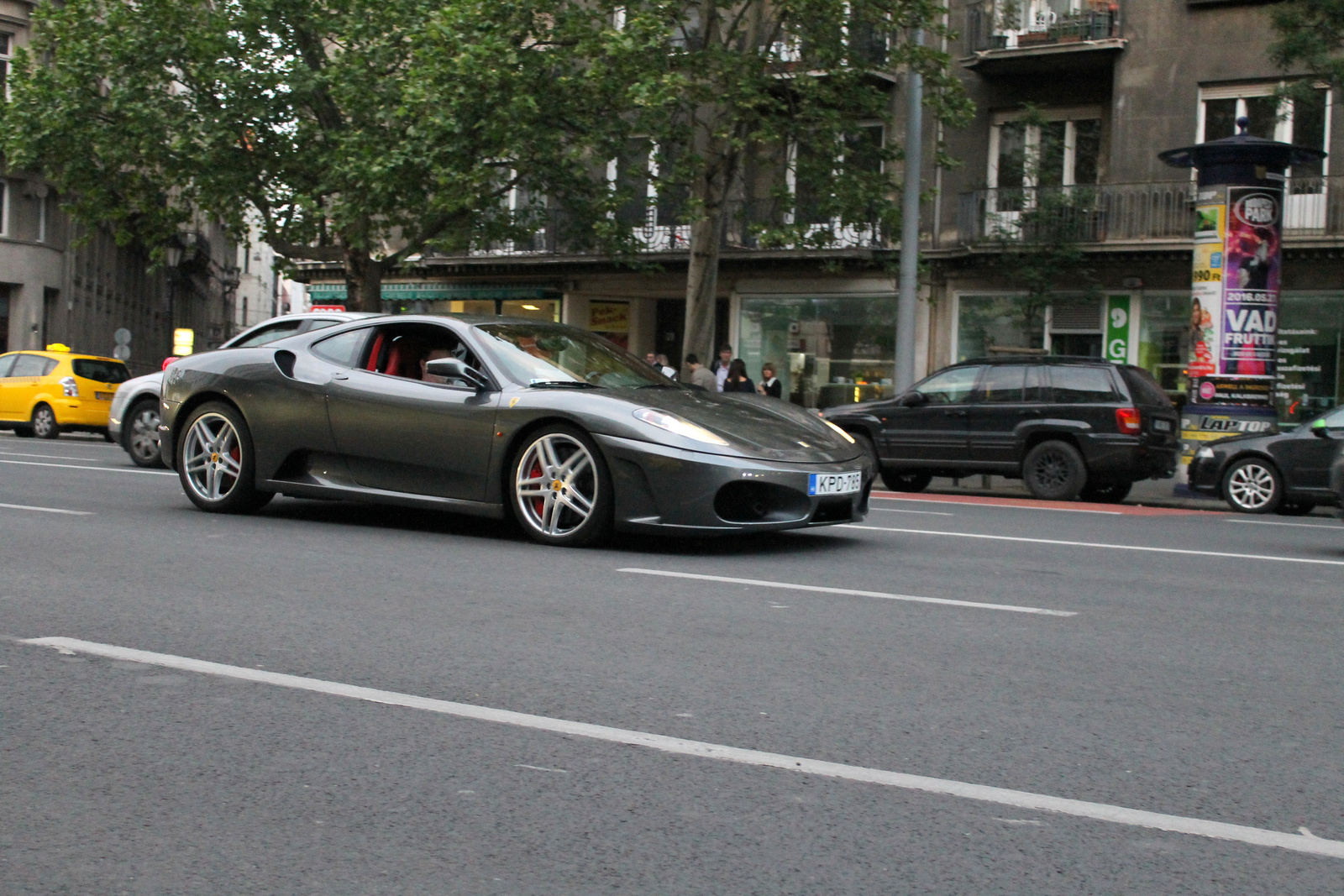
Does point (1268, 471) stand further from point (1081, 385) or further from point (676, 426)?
point (676, 426)

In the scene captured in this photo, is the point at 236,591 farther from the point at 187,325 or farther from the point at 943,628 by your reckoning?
the point at 187,325

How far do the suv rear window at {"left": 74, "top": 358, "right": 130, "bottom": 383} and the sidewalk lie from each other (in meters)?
14.7

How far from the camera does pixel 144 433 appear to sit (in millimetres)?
18047

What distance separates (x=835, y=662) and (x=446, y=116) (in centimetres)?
1936

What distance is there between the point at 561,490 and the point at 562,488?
0.01 meters

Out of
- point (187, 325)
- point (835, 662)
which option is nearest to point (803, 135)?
point (835, 662)

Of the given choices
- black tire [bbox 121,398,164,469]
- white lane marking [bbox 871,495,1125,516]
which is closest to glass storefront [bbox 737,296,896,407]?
white lane marking [bbox 871,495,1125,516]

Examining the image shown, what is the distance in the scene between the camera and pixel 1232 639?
6270mm

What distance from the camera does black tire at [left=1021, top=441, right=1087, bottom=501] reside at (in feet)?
54.9

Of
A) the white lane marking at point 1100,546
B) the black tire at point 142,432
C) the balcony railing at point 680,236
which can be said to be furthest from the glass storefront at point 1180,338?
the white lane marking at point 1100,546

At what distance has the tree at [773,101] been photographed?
73.1ft

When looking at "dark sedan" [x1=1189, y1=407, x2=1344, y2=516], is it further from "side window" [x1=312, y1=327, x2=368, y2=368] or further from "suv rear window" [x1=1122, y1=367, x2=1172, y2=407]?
"side window" [x1=312, y1=327, x2=368, y2=368]

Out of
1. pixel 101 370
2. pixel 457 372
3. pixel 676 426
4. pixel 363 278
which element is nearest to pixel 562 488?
pixel 676 426

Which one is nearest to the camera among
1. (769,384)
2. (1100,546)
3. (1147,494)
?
(1100,546)
